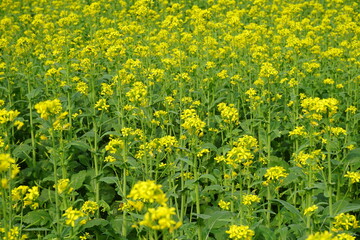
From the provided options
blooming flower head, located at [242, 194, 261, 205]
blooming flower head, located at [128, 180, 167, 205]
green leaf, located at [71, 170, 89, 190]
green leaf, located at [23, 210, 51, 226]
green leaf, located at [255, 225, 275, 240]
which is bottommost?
green leaf, located at [255, 225, 275, 240]

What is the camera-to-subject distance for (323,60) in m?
9.13

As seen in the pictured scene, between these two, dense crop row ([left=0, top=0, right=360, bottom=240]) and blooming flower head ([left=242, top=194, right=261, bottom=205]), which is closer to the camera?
dense crop row ([left=0, top=0, right=360, bottom=240])

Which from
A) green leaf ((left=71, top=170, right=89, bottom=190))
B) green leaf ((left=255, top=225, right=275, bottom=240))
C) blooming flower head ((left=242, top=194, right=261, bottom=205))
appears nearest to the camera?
green leaf ((left=255, top=225, right=275, bottom=240))

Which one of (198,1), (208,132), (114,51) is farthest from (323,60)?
(198,1)

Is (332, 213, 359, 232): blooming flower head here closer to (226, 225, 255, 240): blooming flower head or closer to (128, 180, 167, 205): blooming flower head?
(226, 225, 255, 240): blooming flower head

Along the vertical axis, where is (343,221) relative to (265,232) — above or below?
above

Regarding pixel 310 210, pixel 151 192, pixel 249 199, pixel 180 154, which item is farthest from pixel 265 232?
pixel 151 192

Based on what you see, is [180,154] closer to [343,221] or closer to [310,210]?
[310,210]

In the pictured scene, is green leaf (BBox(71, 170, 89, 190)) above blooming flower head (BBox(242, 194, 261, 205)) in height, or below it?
below

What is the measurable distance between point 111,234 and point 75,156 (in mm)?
1954

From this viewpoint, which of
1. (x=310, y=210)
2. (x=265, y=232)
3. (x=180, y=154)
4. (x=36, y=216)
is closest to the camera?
(x=310, y=210)

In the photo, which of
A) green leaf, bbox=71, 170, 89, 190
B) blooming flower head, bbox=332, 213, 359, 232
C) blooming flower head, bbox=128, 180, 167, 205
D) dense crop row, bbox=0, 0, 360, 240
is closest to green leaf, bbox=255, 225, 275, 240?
dense crop row, bbox=0, 0, 360, 240

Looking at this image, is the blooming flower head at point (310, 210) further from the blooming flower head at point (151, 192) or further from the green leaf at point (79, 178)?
the green leaf at point (79, 178)

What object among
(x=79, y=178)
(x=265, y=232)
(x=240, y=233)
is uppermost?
(x=240, y=233)
